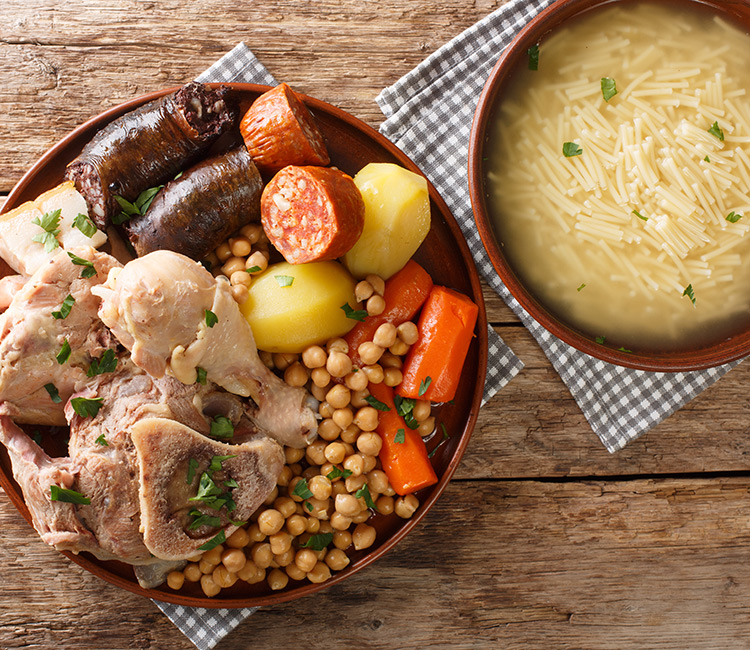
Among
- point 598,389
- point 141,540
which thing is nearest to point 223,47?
point 141,540

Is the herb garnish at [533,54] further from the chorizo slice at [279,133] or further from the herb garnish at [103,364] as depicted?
the herb garnish at [103,364]

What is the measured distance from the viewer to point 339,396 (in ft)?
8.95

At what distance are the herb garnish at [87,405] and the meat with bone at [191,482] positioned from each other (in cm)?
28

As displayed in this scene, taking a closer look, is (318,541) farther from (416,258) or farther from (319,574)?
(416,258)

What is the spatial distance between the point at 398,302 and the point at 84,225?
4.63 ft

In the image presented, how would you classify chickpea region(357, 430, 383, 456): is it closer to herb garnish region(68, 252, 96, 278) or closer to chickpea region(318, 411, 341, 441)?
chickpea region(318, 411, 341, 441)

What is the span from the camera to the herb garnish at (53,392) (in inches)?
100

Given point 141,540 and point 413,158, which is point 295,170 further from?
point 141,540

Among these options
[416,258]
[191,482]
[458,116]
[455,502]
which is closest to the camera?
[191,482]

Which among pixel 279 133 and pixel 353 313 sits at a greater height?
pixel 279 133

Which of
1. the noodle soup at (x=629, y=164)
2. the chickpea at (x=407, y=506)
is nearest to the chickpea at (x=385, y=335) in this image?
the noodle soup at (x=629, y=164)

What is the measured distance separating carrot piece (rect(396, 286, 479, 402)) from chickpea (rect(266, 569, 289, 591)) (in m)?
1.04

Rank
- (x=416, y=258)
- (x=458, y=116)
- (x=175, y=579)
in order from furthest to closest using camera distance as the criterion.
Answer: (x=458, y=116)
(x=416, y=258)
(x=175, y=579)

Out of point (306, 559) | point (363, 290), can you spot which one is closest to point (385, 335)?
point (363, 290)
